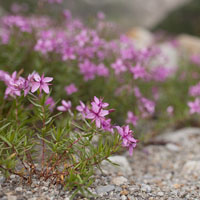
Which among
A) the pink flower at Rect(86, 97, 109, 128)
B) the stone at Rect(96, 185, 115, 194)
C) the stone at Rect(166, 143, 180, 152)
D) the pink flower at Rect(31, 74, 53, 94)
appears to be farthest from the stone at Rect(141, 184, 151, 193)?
the stone at Rect(166, 143, 180, 152)

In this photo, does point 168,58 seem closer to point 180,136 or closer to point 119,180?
point 180,136

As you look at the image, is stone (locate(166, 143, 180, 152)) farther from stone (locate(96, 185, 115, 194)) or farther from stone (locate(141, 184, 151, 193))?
stone (locate(96, 185, 115, 194))

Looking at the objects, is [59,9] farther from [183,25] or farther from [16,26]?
[183,25]

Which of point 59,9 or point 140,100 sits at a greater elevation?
point 59,9

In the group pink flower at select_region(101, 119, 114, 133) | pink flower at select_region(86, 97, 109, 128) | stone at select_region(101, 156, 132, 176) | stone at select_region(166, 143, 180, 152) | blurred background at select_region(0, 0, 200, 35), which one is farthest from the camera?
blurred background at select_region(0, 0, 200, 35)

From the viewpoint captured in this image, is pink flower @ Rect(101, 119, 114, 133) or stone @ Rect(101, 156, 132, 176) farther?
stone @ Rect(101, 156, 132, 176)

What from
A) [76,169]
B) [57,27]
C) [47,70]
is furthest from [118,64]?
[76,169]
